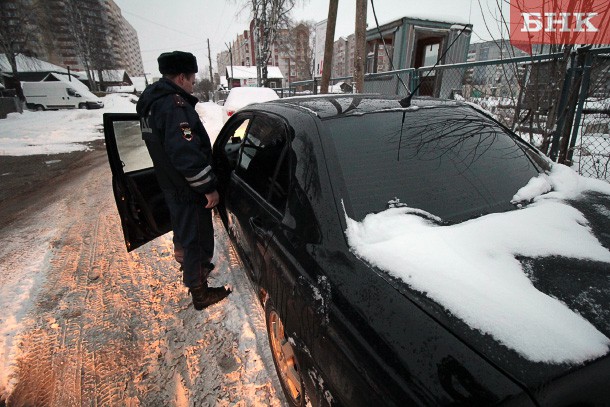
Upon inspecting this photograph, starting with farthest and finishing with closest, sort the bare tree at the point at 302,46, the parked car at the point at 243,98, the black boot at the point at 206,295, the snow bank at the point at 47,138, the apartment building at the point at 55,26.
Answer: the bare tree at the point at 302,46
the apartment building at the point at 55,26
the snow bank at the point at 47,138
the parked car at the point at 243,98
the black boot at the point at 206,295

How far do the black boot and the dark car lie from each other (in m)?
0.48

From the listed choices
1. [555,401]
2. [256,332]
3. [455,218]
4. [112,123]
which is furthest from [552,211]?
[112,123]

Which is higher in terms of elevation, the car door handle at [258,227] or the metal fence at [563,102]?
the metal fence at [563,102]

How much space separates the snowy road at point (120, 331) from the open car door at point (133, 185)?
486mm

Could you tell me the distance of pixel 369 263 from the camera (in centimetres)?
111

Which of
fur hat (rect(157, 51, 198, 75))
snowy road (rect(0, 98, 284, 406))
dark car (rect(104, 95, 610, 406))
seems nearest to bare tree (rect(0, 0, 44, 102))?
snowy road (rect(0, 98, 284, 406))

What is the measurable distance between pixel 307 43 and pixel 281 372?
63841 mm

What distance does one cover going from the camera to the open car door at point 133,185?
96.4 inches

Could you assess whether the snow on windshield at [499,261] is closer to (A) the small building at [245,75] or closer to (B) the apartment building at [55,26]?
(B) the apartment building at [55,26]

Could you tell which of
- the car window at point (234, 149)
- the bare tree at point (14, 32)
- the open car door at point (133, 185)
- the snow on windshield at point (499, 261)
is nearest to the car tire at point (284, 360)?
the snow on windshield at point (499, 261)

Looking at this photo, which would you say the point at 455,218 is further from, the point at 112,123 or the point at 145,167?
the point at 145,167

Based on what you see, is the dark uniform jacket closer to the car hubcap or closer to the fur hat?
the fur hat

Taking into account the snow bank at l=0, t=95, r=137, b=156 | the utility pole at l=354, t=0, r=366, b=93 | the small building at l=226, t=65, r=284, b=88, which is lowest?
the snow bank at l=0, t=95, r=137, b=156

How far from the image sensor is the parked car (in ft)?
27.9
